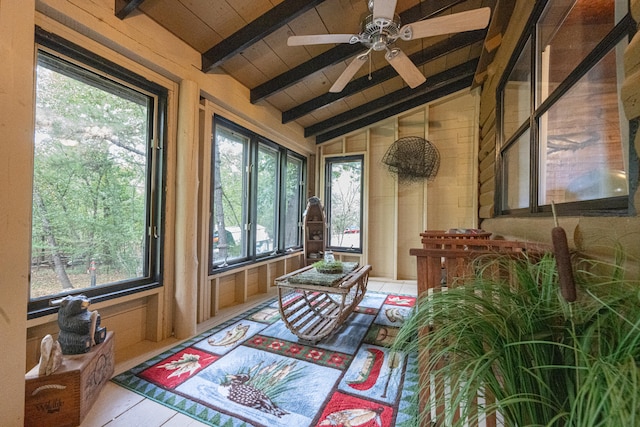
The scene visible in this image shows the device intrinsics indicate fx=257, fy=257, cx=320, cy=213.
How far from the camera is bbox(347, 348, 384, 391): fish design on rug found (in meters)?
1.81

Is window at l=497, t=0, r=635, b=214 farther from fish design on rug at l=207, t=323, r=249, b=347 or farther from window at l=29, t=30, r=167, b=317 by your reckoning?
window at l=29, t=30, r=167, b=317

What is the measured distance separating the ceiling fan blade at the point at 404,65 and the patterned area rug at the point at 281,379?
2.23 metres

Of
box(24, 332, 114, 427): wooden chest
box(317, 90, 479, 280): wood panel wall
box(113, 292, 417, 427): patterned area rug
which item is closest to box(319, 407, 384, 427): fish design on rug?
box(113, 292, 417, 427): patterned area rug

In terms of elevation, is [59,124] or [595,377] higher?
[59,124]

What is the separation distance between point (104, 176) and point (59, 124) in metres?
0.44

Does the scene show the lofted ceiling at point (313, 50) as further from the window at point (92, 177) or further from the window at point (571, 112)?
the window at point (571, 112)

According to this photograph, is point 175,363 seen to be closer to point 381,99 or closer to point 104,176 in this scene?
point 104,176

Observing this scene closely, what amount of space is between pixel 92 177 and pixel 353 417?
2.56m

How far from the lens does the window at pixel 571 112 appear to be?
1.15 metres

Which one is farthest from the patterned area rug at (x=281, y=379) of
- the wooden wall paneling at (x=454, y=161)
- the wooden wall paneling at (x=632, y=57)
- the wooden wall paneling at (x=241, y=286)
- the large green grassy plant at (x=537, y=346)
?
the wooden wall paneling at (x=454, y=161)

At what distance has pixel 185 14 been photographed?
221 centimetres

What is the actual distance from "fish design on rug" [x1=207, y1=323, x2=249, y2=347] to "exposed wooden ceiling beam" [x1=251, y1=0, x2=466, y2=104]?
281 cm

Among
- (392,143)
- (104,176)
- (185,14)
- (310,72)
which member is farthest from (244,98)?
(392,143)

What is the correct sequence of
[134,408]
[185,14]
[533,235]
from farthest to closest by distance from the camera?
[185,14], [533,235], [134,408]
